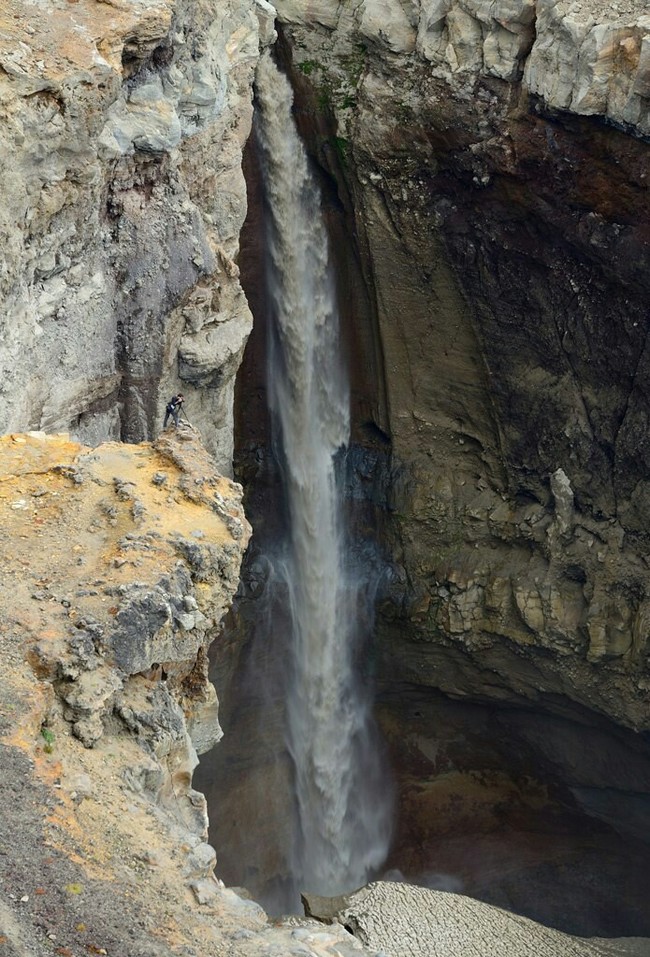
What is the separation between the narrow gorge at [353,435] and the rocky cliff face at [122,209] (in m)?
0.07

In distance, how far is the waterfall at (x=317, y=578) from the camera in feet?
79.3

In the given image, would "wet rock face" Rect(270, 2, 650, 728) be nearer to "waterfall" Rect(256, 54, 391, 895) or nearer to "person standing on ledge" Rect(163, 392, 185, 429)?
"waterfall" Rect(256, 54, 391, 895)

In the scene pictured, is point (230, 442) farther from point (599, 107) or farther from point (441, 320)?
point (599, 107)

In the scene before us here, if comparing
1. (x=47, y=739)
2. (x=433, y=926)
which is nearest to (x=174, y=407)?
(x=433, y=926)

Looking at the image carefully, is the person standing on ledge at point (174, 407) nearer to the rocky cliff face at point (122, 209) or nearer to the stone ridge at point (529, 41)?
the rocky cliff face at point (122, 209)

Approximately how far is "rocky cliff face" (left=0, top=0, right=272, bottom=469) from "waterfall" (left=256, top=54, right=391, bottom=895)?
3.81 m

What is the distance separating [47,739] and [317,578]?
16.5m

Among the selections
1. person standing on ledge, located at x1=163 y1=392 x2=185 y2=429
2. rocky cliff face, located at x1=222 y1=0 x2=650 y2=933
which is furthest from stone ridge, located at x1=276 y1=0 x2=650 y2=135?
person standing on ledge, located at x1=163 y1=392 x2=185 y2=429

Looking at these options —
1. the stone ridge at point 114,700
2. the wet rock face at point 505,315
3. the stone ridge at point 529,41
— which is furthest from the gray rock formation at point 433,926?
the stone ridge at point 529,41

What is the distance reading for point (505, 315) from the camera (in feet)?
75.9

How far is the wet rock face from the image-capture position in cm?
2006

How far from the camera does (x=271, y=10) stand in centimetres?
2055

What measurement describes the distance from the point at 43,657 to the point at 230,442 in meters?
12.2

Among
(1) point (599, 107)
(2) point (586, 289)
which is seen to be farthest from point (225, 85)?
(2) point (586, 289)
